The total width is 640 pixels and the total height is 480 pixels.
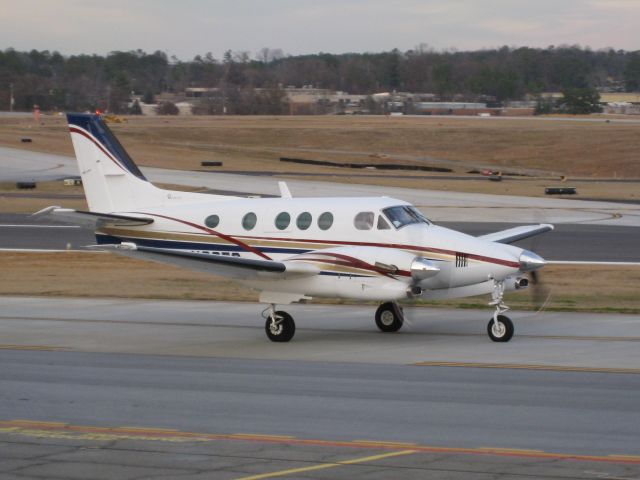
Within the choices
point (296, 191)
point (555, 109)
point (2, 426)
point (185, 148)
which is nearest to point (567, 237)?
point (296, 191)

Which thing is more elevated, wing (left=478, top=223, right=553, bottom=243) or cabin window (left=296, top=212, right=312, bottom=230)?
cabin window (left=296, top=212, right=312, bottom=230)

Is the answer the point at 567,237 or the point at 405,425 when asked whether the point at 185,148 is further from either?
the point at 405,425

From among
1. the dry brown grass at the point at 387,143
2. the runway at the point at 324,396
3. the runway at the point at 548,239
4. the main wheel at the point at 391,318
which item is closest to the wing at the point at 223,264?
the runway at the point at 324,396

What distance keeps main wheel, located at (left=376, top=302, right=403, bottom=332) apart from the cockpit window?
210 cm

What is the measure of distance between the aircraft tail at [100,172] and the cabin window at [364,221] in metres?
5.32

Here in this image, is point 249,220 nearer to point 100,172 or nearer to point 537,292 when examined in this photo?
point 100,172

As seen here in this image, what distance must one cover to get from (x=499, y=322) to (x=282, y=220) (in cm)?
488

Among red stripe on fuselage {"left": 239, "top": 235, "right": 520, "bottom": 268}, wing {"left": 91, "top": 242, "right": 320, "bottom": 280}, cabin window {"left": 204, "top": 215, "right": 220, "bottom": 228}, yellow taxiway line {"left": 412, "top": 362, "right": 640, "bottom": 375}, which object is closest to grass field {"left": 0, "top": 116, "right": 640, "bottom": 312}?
red stripe on fuselage {"left": 239, "top": 235, "right": 520, "bottom": 268}

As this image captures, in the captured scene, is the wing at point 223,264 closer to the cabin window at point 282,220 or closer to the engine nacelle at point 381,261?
the engine nacelle at point 381,261

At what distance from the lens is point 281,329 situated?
21.2m

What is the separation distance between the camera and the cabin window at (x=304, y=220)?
21.7m

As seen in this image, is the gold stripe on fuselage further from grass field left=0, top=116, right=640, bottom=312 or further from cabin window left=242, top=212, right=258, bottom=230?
grass field left=0, top=116, right=640, bottom=312

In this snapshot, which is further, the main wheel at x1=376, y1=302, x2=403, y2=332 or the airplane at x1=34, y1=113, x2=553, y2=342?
the main wheel at x1=376, y1=302, x2=403, y2=332

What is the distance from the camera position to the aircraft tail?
23.9 metres
